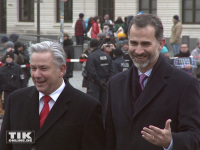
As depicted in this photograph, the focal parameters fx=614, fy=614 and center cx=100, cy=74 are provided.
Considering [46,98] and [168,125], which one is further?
[46,98]

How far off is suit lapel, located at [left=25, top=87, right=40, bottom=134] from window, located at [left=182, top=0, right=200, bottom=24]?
27.7 m

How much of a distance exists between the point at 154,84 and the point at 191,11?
91.6 feet

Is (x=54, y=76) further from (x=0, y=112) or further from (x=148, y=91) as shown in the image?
(x=0, y=112)

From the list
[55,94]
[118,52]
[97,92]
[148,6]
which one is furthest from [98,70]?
[148,6]

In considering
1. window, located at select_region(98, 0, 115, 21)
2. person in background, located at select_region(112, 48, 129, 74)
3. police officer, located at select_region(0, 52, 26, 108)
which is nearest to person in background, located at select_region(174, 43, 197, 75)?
person in background, located at select_region(112, 48, 129, 74)

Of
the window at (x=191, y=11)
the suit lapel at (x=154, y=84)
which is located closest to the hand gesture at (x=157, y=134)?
the suit lapel at (x=154, y=84)

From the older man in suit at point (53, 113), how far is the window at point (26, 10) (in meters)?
30.8

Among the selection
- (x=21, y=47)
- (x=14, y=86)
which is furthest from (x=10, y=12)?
(x=14, y=86)

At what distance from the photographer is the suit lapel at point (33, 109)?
4332 mm

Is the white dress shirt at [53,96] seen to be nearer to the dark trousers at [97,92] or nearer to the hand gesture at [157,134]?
the hand gesture at [157,134]

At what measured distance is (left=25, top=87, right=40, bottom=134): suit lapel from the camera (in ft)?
14.2

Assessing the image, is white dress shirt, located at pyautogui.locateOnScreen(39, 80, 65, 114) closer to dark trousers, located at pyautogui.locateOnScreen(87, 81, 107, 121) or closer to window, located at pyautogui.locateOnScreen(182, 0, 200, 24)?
dark trousers, located at pyautogui.locateOnScreen(87, 81, 107, 121)

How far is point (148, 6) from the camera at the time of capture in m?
32.6

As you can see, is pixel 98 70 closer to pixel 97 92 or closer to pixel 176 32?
pixel 97 92
